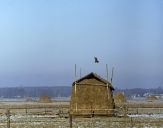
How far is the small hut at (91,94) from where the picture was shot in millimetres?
44122

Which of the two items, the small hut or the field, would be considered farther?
the small hut

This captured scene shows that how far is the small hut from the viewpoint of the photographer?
1737 inches

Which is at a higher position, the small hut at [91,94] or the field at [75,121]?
the small hut at [91,94]

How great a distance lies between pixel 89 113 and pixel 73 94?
315 centimetres

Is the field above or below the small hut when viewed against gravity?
below

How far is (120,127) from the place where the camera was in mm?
30828

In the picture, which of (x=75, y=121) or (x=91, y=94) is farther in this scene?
(x=91, y=94)

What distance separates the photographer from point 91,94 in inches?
1752

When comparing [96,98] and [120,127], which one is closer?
[120,127]

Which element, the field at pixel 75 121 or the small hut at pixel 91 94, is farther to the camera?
the small hut at pixel 91 94

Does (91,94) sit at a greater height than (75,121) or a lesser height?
greater

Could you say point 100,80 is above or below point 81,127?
above

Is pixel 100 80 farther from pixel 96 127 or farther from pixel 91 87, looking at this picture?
pixel 96 127

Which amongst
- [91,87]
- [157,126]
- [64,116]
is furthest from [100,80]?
[157,126]
